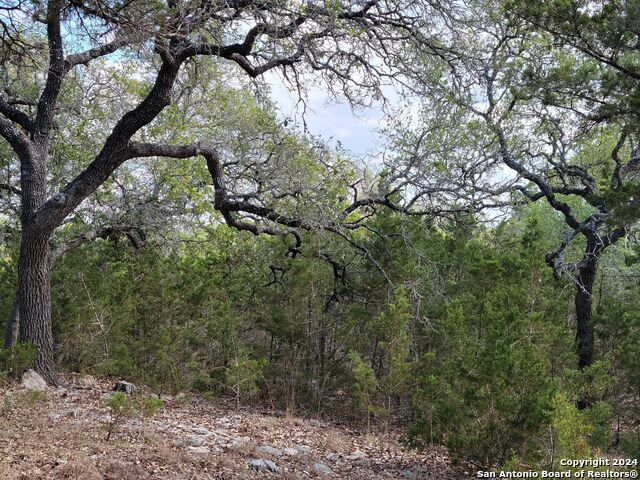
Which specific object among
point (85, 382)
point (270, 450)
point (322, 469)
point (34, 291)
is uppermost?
point (34, 291)

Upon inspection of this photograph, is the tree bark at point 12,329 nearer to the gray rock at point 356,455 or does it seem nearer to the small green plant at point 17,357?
the small green plant at point 17,357

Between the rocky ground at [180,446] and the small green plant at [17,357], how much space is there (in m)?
0.27

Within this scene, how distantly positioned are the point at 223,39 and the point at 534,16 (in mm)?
3574

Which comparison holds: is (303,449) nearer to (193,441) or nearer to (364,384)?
(193,441)

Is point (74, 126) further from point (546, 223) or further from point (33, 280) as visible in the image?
point (546, 223)

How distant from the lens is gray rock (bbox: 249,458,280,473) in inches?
213

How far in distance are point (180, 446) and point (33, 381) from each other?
2.84m

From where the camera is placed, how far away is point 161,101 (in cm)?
732

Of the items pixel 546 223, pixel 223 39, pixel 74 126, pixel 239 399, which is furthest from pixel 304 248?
Answer: pixel 546 223

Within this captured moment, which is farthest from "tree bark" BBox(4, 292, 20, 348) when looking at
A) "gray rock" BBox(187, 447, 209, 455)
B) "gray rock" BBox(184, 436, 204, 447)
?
"gray rock" BBox(187, 447, 209, 455)

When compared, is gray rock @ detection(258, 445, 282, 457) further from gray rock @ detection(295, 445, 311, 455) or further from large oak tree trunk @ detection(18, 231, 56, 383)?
large oak tree trunk @ detection(18, 231, 56, 383)

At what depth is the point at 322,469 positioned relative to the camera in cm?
591

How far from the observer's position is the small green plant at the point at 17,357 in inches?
277

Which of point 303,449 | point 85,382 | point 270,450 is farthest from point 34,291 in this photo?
point 303,449
